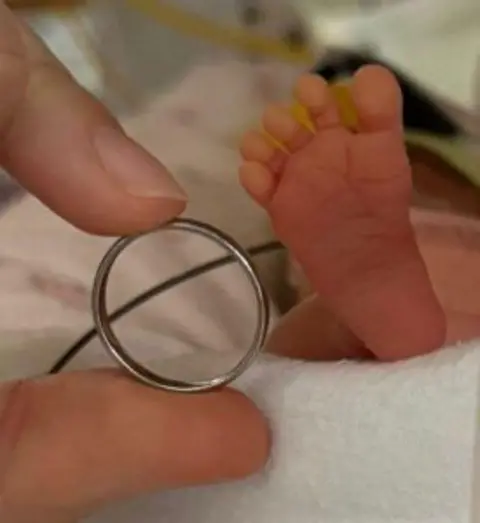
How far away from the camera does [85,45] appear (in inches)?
37.7

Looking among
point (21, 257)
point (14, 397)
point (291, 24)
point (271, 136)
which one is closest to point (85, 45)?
point (291, 24)

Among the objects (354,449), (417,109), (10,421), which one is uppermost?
(10,421)

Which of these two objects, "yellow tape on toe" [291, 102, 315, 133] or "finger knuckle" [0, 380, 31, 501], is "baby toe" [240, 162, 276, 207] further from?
"finger knuckle" [0, 380, 31, 501]

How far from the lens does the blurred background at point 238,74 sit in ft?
2.31

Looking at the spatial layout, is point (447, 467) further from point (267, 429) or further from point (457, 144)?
point (457, 144)

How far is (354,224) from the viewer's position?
468 mm

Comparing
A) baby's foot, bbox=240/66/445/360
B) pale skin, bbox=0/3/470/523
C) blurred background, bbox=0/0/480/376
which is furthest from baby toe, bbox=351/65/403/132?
blurred background, bbox=0/0/480/376

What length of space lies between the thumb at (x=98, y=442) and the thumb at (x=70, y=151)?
0.20 ft

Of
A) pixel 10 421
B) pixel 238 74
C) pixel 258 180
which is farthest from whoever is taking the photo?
pixel 238 74

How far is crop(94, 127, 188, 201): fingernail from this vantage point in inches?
14.5

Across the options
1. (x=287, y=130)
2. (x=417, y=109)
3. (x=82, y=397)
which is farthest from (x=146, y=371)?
(x=417, y=109)

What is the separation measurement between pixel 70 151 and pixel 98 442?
10 centimetres

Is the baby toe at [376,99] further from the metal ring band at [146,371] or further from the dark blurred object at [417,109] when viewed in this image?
the dark blurred object at [417,109]

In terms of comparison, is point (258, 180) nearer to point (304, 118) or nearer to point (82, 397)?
point (304, 118)
